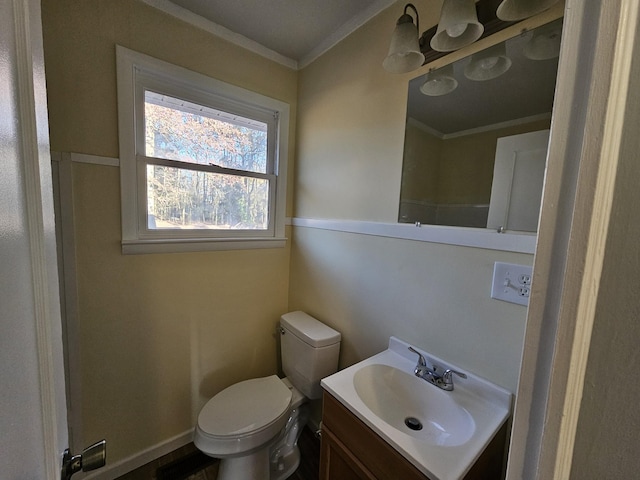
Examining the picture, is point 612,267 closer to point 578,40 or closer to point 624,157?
point 624,157

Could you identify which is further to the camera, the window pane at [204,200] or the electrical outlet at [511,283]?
the window pane at [204,200]

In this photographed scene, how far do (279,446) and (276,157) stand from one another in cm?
175

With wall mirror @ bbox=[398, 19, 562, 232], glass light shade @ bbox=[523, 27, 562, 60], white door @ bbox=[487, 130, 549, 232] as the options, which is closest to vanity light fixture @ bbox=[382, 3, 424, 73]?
wall mirror @ bbox=[398, 19, 562, 232]

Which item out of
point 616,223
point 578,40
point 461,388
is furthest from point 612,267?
point 461,388

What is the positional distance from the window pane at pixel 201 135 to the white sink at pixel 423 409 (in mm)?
1349

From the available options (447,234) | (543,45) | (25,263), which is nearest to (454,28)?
(543,45)

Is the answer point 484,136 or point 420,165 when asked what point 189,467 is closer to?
point 420,165

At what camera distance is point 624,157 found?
0.99ft

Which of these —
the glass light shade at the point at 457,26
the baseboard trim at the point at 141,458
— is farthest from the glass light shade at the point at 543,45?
the baseboard trim at the point at 141,458

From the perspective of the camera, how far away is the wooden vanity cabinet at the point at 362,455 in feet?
2.49

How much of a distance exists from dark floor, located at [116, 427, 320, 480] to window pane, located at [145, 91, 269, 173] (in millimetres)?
1694

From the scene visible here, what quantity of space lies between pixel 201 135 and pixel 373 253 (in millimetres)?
1188

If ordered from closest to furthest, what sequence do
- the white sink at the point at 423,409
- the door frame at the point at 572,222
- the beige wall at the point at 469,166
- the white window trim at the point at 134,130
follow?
the door frame at the point at 572,222 < the white sink at the point at 423,409 < the beige wall at the point at 469,166 < the white window trim at the point at 134,130

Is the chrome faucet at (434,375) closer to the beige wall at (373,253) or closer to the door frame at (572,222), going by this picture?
the beige wall at (373,253)
